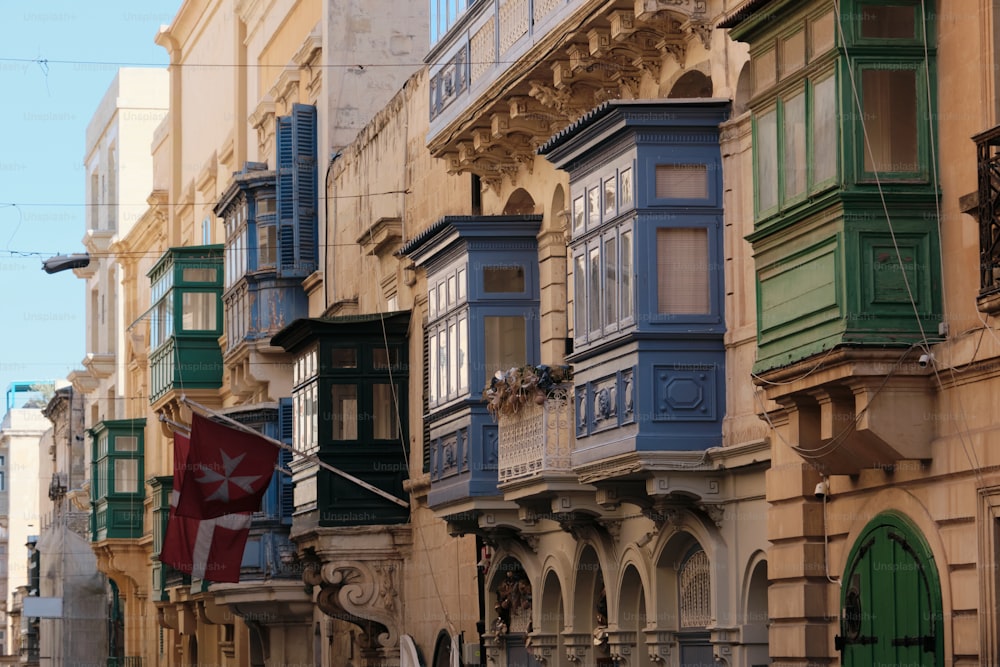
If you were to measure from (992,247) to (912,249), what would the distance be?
106 cm

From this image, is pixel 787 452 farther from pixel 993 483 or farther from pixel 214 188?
pixel 214 188

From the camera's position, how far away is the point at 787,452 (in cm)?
1625

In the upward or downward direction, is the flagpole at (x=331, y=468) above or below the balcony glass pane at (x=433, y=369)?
below

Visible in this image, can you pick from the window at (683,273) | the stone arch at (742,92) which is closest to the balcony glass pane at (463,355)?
the window at (683,273)

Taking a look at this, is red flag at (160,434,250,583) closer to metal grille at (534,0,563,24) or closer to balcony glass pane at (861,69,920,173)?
metal grille at (534,0,563,24)

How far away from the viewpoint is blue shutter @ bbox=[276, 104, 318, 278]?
119 feet

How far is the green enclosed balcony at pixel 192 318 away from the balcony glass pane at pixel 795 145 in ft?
96.3

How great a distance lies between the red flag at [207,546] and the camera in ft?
102

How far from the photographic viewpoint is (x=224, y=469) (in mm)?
29500

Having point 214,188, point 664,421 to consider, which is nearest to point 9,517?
point 214,188

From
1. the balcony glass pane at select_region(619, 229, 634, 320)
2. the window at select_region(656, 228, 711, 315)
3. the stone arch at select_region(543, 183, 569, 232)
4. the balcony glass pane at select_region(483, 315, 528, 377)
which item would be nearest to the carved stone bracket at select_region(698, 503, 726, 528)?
the window at select_region(656, 228, 711, 315)

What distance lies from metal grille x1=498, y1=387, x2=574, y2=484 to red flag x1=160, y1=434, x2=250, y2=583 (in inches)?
371

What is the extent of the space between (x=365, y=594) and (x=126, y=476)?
25.8 meters

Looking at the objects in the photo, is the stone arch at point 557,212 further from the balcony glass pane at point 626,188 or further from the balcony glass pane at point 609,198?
the balcony glass pane at point 626,188
